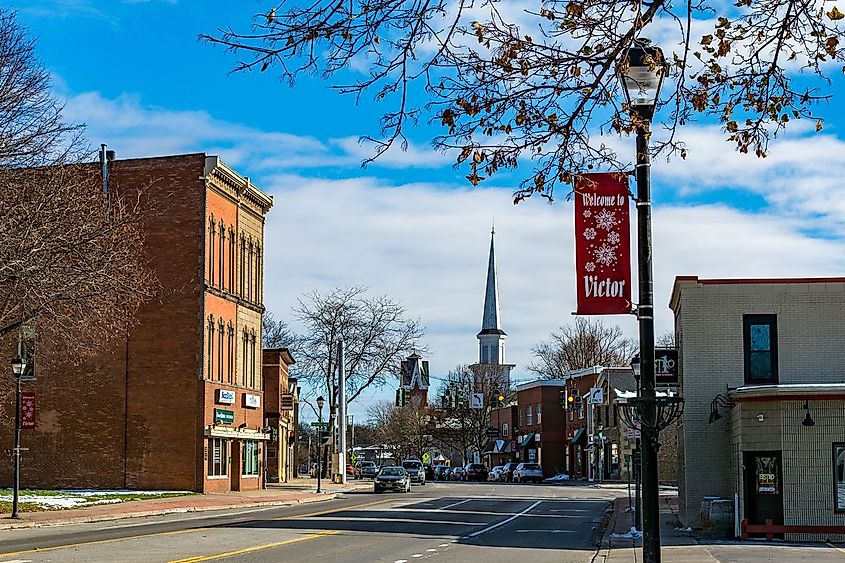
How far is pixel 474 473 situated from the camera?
93.2 meters

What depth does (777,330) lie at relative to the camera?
94.4 feet

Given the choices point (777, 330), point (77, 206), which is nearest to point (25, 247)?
point (77, 206)

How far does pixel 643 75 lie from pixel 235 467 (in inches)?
1785

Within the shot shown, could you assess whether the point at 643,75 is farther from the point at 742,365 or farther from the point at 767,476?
the point at 742,365

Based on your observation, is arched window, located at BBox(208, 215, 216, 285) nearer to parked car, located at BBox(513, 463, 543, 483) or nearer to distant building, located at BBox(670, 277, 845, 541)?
distant building, located at BBox(670, 277, 845, 541)

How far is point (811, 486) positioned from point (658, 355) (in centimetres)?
585

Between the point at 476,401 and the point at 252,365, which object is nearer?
the point at 252,365

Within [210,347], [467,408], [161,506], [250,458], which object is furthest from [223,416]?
[467,408]

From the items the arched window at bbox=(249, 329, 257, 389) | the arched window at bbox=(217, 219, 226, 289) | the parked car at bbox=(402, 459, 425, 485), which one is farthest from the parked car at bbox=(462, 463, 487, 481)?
the arched window at bbox=(217, 219, 226, 289)

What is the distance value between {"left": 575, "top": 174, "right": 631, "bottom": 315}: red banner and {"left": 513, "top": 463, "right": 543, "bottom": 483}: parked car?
2598 inches

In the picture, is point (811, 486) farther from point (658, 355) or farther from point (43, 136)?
point (43, 136)

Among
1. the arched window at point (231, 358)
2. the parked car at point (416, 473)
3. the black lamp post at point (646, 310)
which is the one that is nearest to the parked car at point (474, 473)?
the parked car at point (416, 473)

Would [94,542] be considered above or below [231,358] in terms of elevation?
below

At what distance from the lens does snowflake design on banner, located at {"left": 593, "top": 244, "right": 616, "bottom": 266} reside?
14.6 m
